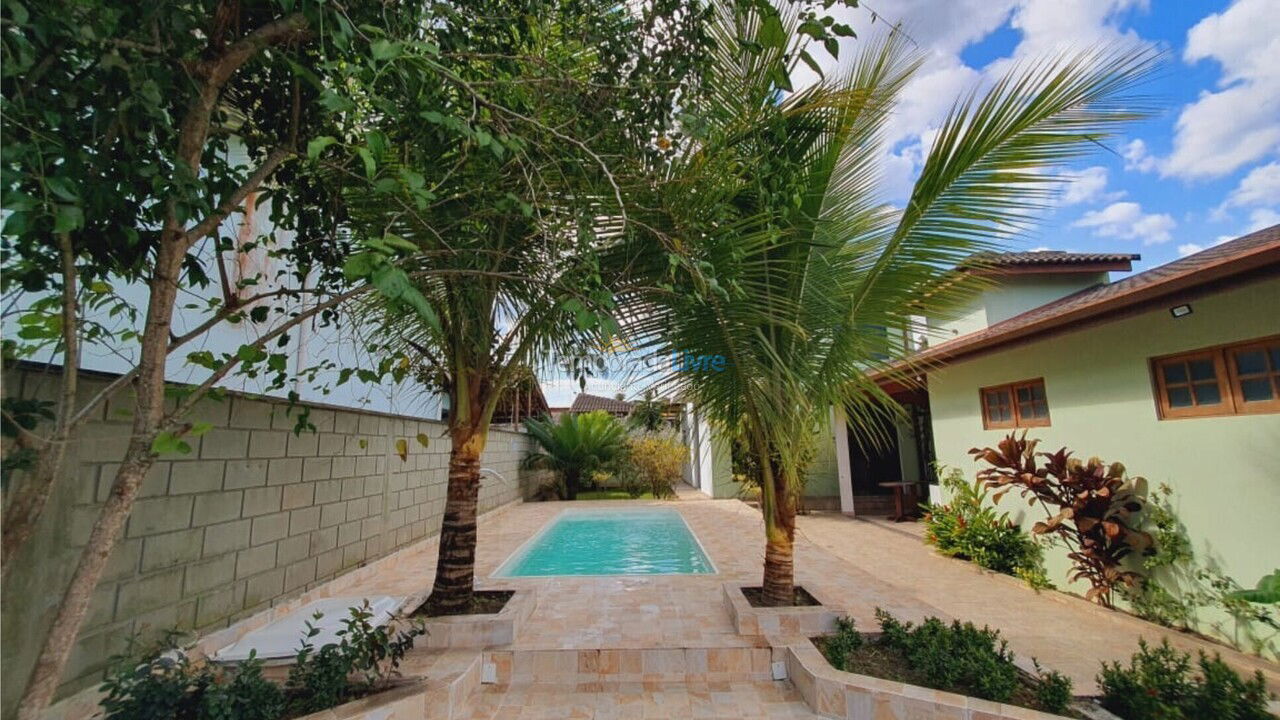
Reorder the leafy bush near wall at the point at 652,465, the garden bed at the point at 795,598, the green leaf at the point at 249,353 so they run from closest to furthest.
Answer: the green leaf at the point at 249,353
the garden bed at the point at 795,598
the leafy bush near wall at the point at 652,465

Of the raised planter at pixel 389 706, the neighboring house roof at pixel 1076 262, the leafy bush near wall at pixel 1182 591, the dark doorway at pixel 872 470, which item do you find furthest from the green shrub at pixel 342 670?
the dark doorway at pixel 872 470

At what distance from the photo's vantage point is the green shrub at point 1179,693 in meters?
3.16

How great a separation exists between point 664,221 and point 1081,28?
289 cm

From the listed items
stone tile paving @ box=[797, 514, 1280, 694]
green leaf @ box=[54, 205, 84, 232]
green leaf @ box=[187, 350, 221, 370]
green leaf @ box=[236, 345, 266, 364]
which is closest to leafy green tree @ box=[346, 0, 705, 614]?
green leaf @ box=[236, 345, 266, 364]

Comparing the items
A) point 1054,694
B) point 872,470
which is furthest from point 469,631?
point 872,470

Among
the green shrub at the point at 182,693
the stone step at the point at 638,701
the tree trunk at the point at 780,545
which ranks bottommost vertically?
the stone step at the point at 638,701

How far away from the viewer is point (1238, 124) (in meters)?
7.49

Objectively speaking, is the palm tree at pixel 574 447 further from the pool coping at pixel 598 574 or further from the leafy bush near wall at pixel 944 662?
the leafy bush near wall at pixel 944 662

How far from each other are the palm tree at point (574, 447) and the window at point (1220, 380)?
14320mm

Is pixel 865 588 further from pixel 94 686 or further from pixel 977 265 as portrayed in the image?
pixel 94 686

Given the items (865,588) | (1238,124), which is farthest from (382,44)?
(1238,124)

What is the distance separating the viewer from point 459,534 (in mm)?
4734

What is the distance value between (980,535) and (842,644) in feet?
17.3

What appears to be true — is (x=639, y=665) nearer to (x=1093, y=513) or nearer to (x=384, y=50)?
(x=384, y=50)
